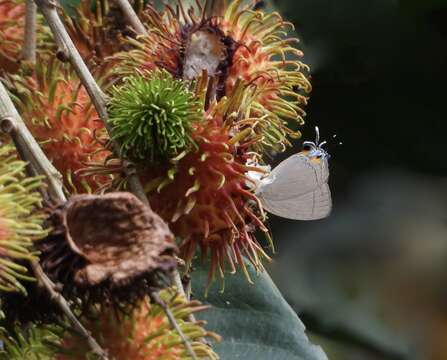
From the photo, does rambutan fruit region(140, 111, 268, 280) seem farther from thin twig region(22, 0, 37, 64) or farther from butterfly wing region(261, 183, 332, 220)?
thin twig region(22, 0, 37, 64)

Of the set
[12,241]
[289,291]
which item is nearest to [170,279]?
[12,241]

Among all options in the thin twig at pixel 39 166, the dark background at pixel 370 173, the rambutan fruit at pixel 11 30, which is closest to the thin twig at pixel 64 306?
the thin twig at pixel 39 166

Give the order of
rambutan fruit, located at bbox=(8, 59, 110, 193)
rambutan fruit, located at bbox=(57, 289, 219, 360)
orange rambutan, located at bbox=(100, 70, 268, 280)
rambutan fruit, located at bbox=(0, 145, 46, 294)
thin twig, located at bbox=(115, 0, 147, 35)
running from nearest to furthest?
rambutan fruit, located at bbox=(0, 145, 46, 294)
rambutan fruit, located at bbox=(57, 289, 219, 360)
orange rambutan, located at bbox=(100, 70, 268, 280)
rambutan fruit, located at bbox=(8, 59, 110, 193)
thin twig, located at bbox=(115, 0, 147, 35)

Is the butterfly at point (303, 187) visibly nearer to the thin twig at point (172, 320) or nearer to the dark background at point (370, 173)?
the thin twig at point (172, 320)

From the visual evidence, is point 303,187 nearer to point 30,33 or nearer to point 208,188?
point 208,188

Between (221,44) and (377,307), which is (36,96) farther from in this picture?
(377,307)

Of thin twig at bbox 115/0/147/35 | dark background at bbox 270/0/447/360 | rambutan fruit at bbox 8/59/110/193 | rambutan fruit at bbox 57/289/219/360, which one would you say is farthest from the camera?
dark background at bbox 270/0/447/360

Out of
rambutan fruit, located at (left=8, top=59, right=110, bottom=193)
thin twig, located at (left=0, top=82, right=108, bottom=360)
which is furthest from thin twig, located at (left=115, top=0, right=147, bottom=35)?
thin twig, located at (left=0, top=82, right=108, bottom=360)

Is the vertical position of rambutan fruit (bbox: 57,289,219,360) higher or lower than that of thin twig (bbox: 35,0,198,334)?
lower
